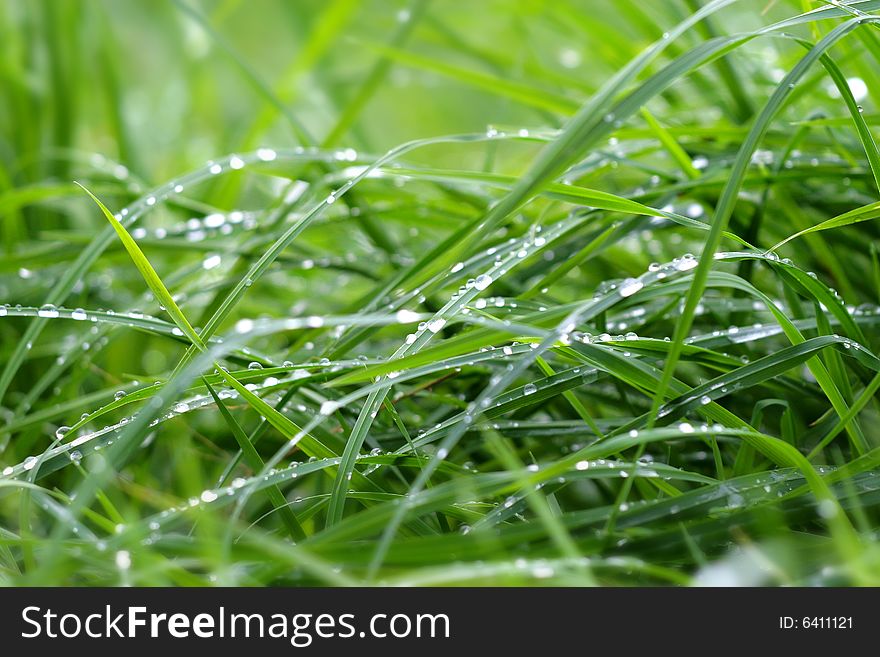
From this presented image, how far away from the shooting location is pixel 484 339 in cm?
48

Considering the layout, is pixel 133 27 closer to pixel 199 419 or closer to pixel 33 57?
pixel 33 57

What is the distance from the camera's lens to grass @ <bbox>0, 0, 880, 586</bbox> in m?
0.46

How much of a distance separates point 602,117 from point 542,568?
0.82 ft

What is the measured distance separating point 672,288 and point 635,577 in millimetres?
205

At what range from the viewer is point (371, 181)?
942mm

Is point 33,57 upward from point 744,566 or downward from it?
upward

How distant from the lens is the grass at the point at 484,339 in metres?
0.46

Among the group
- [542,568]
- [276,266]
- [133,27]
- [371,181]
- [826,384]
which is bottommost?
[542,568]

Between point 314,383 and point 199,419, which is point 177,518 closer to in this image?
point 314,383

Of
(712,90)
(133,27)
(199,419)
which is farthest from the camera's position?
(133,27)

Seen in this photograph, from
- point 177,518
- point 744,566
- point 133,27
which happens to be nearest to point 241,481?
point 177,518

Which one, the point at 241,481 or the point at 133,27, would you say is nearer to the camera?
the point at 241,481

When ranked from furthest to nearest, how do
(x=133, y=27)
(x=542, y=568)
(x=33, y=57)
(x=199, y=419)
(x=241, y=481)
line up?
(x=133, y=27)
(x=33, y=57)
(x=199, y=419)
(x=241, y=481)
(x=542, y=568)

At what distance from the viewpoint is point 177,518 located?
1.63ft
